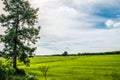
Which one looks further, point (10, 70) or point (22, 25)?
point (22, 25)

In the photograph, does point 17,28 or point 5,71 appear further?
point 17,28

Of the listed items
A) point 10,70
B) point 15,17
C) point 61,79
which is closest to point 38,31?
point 15,17

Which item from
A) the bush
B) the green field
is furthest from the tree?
the bush

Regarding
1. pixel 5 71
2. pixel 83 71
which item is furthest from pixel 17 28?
pixel 5 71

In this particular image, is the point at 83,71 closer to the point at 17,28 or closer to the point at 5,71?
the point at 17,28

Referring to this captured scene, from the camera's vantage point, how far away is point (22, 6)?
4425cm

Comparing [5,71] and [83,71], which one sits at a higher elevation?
[5,71]

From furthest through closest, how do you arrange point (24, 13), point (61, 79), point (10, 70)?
point (24, 13)
point (61, 79)
point (10, 70)

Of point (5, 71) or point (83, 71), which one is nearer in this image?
point (5, 71)

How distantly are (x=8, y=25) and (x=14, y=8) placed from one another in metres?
2.95

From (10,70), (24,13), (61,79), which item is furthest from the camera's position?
(24,13)

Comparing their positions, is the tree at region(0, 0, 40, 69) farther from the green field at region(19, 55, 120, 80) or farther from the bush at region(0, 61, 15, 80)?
the bush at region(0, 61, 15, 80)

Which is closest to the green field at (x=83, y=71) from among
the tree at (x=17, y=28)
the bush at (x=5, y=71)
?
the tree at (x=17, y=28)

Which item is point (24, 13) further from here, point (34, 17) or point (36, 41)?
point (36, 41)
